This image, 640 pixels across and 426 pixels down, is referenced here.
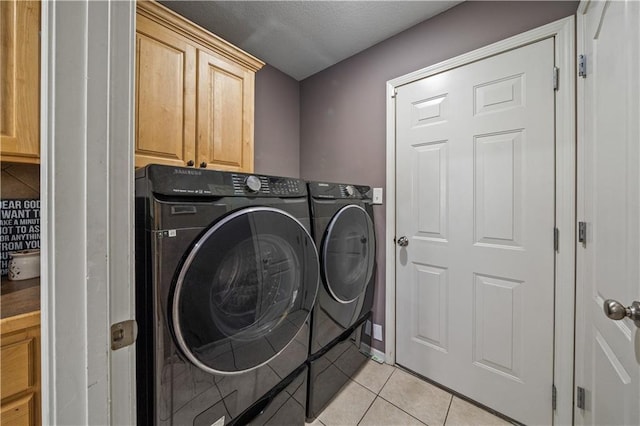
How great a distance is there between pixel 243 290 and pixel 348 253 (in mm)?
759

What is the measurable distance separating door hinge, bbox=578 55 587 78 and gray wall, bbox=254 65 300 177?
1.94 meters

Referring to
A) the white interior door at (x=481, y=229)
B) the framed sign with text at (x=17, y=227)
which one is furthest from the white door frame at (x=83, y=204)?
the white interior door at (x=481, y=229)

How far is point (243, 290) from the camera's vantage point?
95cm

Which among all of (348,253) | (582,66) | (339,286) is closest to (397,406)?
(339,286)

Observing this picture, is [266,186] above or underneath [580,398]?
above

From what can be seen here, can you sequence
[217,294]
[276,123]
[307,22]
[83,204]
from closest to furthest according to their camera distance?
[83,204] < [217,294] < [307,22] < [276,123]

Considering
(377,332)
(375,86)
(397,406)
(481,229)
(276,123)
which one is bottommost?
(397,406)

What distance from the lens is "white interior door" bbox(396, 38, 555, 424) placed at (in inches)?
51.0

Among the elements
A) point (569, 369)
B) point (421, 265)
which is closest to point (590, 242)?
point (569, 369)

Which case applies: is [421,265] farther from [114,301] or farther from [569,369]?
[114,301]

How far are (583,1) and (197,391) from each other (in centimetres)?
221

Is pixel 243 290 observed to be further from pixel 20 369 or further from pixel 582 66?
pixel 582 66

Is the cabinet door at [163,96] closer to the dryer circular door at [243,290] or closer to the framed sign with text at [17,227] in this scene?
the framed sign with text at [17,227]

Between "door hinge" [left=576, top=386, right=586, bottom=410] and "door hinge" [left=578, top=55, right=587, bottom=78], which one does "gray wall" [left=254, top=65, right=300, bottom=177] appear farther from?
"door hinge" [left=576, top=386, right=586, bottom=410]
